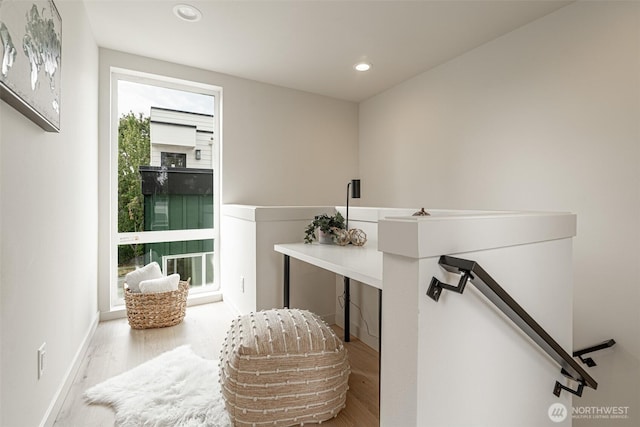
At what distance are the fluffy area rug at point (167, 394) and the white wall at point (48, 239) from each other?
0.93 feet

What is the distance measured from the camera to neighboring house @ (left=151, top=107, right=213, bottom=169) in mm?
3234

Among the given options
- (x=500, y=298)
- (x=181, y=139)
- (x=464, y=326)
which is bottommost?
(x=464, y=326)

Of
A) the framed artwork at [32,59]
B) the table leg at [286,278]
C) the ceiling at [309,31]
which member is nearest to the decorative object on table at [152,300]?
the table leg at [286,278]

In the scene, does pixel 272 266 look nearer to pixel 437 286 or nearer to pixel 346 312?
→ pixel 346 312

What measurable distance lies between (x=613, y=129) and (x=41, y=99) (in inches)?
121

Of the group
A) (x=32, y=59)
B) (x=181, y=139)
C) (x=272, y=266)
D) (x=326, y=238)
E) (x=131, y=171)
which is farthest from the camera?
(x=181, y=139)

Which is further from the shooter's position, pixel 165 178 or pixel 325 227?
pixel 165 178

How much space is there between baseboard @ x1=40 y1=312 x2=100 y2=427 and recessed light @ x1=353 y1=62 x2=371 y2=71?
10.8ft

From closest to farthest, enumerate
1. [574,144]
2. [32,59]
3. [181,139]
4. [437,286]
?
[437,286]
[32,59]
[574,144]
[181,139]

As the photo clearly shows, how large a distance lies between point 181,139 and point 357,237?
7.33 feet

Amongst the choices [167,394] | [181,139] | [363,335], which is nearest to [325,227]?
[363,335]

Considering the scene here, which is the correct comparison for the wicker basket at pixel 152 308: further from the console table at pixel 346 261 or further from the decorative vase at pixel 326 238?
the decorative vase at pixel 326 238

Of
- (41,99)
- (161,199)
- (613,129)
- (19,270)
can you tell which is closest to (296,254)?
(19,270)

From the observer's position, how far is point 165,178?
3.26 meters
